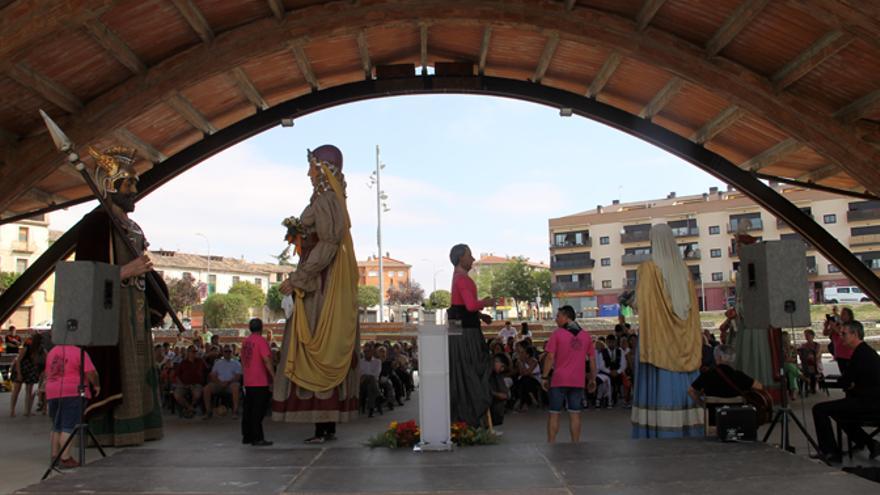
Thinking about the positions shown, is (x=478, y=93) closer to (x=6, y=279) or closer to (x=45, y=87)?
(x=45, y=87)

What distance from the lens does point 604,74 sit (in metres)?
12.2

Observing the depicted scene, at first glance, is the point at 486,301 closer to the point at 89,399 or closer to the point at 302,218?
the point at 302,218

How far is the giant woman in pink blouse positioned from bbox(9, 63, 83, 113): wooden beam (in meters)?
5.86

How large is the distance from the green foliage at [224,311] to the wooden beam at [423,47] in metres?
45.1

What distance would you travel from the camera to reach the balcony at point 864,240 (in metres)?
56.7

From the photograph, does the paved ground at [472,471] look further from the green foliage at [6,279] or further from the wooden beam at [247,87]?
the green foliage at [6,279]

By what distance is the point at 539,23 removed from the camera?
10617mm

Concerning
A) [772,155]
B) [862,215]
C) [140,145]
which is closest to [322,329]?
[140,145]

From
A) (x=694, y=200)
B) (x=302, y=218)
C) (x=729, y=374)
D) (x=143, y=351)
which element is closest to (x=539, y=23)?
(x=302, y=218)

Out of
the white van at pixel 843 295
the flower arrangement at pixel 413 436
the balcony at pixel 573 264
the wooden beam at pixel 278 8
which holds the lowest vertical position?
the flower arrangement at pixel 413 436

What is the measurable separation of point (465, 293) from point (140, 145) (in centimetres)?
791

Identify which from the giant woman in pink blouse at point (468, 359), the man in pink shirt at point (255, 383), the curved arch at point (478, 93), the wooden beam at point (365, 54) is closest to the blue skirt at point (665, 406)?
the giant woman in pink blouse at point (468, 359)

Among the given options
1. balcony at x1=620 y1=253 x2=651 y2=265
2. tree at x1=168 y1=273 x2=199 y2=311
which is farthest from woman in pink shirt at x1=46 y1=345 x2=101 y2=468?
balcony at x1=620 y1=253 x2=651 y2=265

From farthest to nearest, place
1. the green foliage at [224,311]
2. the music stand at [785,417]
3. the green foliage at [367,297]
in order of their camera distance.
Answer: the green foliage at [367,297] → the green foliage at [224,311] → the music stand at [785,417]
